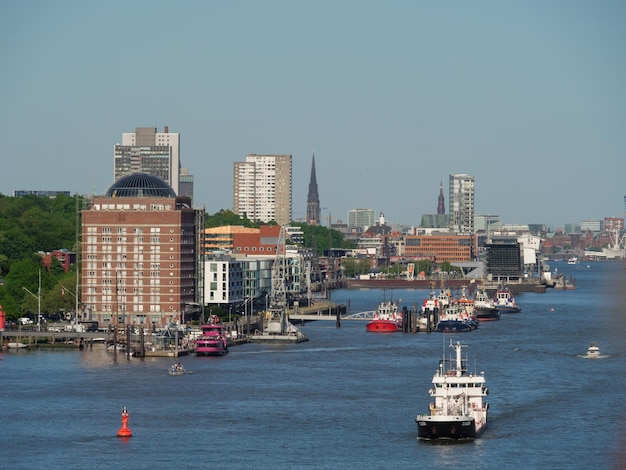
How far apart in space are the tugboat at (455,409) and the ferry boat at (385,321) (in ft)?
180

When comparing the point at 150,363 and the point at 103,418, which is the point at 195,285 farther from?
the point at 103,418

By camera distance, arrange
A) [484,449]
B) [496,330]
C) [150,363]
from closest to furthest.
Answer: [484,449], [150,363], [496,330]

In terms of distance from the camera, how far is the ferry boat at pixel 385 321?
11944 centimetres

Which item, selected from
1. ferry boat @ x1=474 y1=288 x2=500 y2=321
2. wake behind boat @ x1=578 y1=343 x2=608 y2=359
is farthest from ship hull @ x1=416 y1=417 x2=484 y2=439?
ferry boat @ x1=474 y1=288 x2=500 y2=321

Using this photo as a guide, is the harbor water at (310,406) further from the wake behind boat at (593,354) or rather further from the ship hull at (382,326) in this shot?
the ship hull at (382,326)

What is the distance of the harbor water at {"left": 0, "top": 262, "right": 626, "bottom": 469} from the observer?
57250 mm

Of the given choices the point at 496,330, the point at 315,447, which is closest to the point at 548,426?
the point at 315,447

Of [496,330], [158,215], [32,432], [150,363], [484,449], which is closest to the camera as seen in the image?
[484,449]

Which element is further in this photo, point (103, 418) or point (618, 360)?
point (618, 360)

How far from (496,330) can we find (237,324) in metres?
22.6

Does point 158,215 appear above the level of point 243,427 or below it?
above

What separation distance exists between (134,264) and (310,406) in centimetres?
4270

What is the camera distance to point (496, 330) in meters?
123

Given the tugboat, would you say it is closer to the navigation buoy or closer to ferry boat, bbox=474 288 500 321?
the navigation buoy
